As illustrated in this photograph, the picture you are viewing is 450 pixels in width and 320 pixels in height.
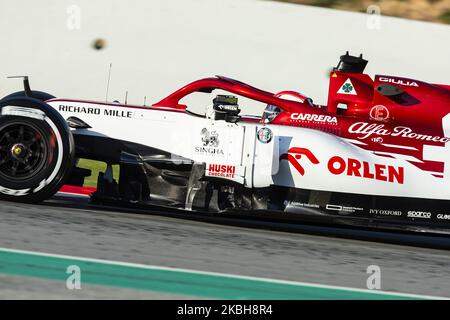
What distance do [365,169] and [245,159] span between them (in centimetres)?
98

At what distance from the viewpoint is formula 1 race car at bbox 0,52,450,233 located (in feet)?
20.9

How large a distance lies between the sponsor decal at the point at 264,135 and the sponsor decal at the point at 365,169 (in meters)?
0.53

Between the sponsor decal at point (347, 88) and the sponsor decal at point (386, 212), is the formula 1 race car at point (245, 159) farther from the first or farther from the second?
the sponsor decal at point (347, 88)

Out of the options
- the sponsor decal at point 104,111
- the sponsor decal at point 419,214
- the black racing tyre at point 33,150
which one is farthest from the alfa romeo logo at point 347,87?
the black racing tyre at point 33,150

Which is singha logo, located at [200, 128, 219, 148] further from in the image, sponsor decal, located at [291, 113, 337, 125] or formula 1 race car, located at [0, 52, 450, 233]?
sponsor decal, located at [291, 113, 337, 125]

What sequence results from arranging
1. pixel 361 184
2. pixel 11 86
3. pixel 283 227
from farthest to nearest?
pixel 11 86 → pixel 283 227 → pixel 361 184

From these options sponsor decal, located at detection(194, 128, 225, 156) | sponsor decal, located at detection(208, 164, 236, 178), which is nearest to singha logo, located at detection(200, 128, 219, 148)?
sponsor decal, located at detection(194, 128, 225, 156)

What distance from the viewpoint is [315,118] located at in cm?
680

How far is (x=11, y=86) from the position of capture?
33.2 ft

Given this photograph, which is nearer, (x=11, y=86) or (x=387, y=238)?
(x=387, y=238)

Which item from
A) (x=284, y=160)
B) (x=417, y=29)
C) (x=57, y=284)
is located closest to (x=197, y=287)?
(x=57, y=284)

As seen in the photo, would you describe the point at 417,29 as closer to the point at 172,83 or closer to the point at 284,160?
the point at 172,83

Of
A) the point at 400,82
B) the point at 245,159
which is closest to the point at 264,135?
the point at 245,159
